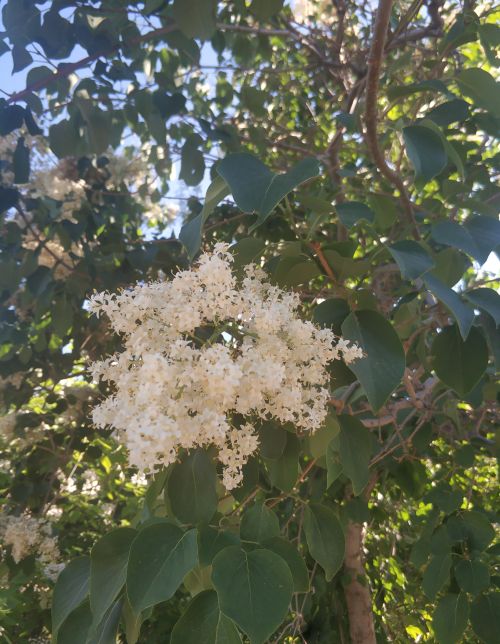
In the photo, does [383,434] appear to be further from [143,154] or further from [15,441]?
[143,154]

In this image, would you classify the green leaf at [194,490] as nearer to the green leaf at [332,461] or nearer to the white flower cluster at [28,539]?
the green leaf at [332,461]

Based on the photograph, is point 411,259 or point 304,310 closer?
point 411,259

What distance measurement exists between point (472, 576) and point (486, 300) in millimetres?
634

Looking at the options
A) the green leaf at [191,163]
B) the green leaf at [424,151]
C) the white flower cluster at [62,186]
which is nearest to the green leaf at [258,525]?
Answer: the green leaf at [424,151]

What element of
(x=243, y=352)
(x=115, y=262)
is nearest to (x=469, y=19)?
(x=243, y=352)

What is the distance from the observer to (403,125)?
1.04 metres

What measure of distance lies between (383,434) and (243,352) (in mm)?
1667

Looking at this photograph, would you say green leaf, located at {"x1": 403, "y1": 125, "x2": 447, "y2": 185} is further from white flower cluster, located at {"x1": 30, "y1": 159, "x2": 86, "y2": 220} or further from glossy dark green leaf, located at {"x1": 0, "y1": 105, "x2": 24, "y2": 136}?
white flower cluster, located at {"x1": 30, "y1": 159, "x2": 86, "y2": 220}

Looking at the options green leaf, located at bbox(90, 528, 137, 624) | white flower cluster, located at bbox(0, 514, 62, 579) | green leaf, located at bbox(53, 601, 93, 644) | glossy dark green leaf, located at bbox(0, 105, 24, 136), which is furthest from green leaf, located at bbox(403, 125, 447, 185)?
white flower cluster, located at bbox(0, 514, 62, 579)

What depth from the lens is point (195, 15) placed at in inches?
51.1

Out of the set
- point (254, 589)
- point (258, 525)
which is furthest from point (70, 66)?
point (254, 589)

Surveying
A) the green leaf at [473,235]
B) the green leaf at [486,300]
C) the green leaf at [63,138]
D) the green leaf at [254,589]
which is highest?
the green leaf at [63,138]

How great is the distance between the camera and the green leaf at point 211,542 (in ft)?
2.33

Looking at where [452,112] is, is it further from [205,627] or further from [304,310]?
[205,627]
